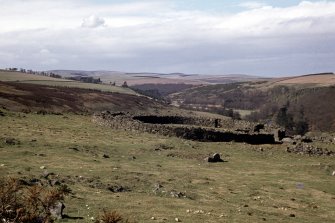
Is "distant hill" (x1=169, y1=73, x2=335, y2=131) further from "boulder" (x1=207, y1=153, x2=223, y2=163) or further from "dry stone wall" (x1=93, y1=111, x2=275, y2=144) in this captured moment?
"boulder" (x1=207, y1=153, x2=223, y2=163)

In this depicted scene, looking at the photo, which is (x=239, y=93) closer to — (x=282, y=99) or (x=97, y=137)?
(x=282, y=99)

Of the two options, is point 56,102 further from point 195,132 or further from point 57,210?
point 57,210

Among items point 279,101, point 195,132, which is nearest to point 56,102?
point 195,132

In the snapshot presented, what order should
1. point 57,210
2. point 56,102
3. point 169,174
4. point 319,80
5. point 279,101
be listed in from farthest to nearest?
point 319,80, point 279,101, point 56,102, point 169,174, point 57,210

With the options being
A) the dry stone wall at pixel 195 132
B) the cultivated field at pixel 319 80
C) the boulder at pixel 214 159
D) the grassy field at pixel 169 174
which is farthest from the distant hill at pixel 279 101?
the boulder at pixel 214 159

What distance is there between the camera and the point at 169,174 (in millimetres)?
24172

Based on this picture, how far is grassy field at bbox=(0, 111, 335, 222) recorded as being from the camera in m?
17.1

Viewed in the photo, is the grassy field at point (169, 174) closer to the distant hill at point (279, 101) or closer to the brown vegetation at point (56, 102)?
the brown vegetation at point (56, 102)

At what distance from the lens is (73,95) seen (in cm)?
7031

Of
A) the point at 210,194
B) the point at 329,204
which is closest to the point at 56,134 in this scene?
the point at 210,194

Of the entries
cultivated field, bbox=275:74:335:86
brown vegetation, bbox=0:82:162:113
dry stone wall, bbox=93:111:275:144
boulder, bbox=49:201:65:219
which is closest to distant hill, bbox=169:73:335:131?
cultivated field, bbox=275:74:335:86

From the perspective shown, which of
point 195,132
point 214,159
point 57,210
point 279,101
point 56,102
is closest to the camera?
point 57,210

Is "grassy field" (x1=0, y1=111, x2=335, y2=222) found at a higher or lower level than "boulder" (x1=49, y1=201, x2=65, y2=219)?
lower

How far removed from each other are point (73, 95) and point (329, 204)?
5429cm
